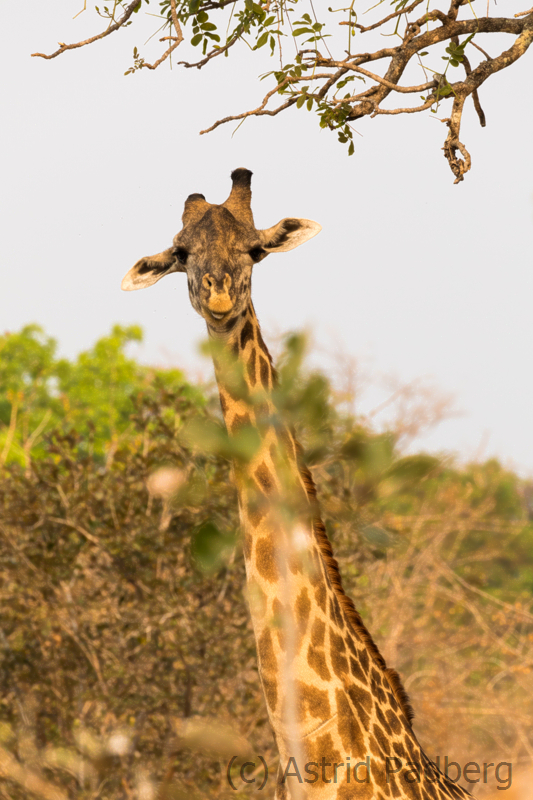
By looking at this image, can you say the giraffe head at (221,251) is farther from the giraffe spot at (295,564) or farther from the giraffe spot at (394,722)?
the giraffe spot at (394,722)

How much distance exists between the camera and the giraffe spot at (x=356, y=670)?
10.0 feet

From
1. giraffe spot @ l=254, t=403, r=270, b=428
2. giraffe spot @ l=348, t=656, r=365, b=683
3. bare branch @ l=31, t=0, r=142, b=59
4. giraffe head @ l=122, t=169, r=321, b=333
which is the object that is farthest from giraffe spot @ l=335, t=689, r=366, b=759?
bare branch @ l=31, t=0, r=142, b=59

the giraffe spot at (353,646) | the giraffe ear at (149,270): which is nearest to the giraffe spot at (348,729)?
the giraffe spot at (353,646)

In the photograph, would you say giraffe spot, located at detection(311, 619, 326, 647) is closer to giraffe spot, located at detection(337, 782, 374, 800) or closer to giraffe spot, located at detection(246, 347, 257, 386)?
giraffe spot, located at detection(337, 782, 374, 800)

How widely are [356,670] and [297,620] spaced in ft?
1.24

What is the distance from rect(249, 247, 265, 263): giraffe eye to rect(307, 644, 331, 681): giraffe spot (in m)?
1.63

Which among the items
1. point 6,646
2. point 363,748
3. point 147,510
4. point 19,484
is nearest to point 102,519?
point 147,510

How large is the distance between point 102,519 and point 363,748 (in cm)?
440

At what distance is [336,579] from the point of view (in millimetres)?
3248

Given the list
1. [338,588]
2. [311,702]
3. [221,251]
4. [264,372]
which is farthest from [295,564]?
[221,251]

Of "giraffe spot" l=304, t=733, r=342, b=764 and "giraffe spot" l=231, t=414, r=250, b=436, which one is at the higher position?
"giraffe spot" l=231, t=414, r=250, b=436

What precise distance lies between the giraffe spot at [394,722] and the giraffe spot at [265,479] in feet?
3.50

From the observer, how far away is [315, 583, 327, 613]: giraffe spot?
302 cm

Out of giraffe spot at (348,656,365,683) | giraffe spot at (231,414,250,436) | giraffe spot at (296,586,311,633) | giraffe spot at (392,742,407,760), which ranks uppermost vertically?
giraffe spot at (231,414,250,436)
